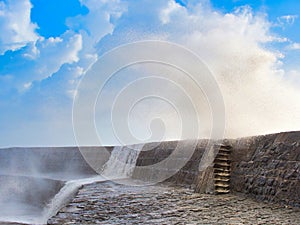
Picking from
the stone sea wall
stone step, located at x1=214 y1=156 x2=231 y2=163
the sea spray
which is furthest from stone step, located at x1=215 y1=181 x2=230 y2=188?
the sea spray

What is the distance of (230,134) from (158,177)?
2791 millimetres

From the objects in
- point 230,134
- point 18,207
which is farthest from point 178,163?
point 18,207

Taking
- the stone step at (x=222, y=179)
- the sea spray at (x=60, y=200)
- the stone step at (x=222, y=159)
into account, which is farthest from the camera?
the stone step at (x=222, y=159)

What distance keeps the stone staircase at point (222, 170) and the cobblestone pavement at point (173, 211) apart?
0.32 m

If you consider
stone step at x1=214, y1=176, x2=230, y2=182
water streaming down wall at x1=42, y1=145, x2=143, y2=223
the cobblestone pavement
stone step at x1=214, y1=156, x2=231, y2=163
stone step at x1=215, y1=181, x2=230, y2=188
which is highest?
water streaming down wall at x1=42, y1=145, x2=143, y2=223

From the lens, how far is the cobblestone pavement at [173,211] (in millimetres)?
4855

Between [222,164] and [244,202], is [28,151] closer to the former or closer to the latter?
[222,164]

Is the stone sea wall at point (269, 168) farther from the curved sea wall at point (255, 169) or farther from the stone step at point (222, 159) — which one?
the stone step at point (222, 159)

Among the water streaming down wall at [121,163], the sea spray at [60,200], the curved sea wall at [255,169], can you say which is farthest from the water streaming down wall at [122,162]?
the curved sea wall at [255,169]

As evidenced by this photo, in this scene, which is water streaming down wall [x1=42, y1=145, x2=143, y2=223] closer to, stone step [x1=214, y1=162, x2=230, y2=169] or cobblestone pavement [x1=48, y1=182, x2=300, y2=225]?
stone step [x1=214, y1=162, x2=230, y2=169]

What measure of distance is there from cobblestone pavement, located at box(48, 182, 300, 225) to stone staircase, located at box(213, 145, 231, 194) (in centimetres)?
32

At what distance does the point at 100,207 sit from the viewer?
5930mm

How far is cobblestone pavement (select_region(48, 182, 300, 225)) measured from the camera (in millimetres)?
4855

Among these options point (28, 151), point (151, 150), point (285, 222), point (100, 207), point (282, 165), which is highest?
point (28, 151)
